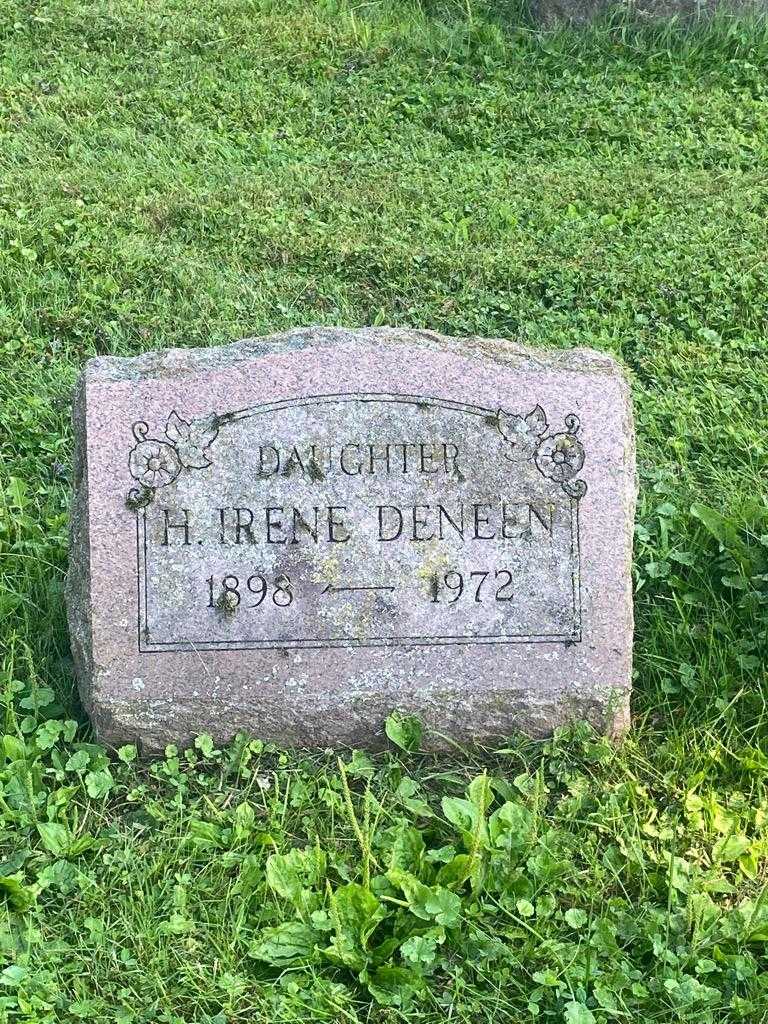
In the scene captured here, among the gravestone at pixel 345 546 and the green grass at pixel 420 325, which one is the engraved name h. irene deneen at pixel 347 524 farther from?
the green grass at pixel 420 325

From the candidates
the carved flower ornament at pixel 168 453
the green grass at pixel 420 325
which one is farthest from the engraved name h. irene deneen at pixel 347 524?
the green grass at pixel 420 325

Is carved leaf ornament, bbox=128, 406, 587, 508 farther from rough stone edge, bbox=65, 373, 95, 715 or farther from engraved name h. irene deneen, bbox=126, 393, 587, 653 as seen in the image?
rough stone edge, bbox=65, 373, 95, 715

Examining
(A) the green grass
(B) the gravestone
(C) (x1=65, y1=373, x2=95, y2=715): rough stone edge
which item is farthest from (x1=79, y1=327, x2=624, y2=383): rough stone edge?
(A) the green grass

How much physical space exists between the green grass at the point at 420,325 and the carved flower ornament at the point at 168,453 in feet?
2.14

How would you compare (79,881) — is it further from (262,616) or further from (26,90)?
(26,90)

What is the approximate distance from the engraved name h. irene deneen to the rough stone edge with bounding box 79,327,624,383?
0.15m

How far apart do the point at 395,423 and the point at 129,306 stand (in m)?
2.07

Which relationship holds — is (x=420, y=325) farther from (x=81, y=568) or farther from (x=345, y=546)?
(x=81, y=568)

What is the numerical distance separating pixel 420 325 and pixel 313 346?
172 cm

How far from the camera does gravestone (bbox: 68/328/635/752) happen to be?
3.11m

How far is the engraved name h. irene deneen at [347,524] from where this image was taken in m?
3.12

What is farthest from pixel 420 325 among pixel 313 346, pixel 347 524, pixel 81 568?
pixel 81 568

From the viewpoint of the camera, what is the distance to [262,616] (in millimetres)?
3139

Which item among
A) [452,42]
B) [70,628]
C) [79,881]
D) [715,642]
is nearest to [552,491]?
[715,642]
